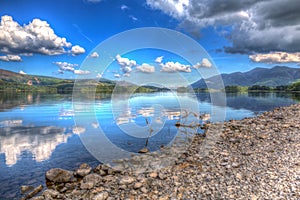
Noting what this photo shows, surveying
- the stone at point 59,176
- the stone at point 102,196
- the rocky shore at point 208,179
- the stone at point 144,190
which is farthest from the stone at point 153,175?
the stone at point 59,176

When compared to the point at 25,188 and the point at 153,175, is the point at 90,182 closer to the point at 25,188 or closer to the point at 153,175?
→ the point at 153,175

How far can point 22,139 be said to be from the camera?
20500 mm

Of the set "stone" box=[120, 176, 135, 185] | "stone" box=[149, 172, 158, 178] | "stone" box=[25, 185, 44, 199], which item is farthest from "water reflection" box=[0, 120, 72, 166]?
"stone" box=[149, 172, 158, 178]

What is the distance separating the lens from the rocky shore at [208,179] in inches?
320

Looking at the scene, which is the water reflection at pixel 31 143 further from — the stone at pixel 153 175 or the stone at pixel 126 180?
the stone at pixel 153 175

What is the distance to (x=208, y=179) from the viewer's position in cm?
920

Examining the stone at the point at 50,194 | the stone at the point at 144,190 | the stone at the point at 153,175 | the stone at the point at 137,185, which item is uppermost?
the stone at the point at 153,175

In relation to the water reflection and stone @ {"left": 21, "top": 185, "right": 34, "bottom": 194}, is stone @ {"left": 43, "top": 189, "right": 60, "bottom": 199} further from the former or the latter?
the water reflection

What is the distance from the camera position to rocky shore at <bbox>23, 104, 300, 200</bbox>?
26.6 feet

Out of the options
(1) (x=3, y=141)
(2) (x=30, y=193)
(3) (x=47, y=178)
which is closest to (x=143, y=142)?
(3) (x=47, y=178)

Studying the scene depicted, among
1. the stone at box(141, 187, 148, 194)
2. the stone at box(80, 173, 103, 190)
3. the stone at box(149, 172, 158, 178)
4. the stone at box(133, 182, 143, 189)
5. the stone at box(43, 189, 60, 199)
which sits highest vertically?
the stone at box(149, 172, 158, 178)

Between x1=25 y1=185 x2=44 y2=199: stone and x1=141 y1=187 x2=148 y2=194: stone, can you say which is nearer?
x1=141 y1=187 x2=148 y2=194: stone

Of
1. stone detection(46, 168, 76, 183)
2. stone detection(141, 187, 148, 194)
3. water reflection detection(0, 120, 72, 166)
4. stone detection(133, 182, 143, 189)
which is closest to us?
stone detection(141, 187, 148, 194)

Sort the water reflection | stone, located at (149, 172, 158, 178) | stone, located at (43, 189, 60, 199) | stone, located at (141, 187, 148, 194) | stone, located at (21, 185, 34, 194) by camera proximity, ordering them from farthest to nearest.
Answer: the water reflection → stone, located at (21, 185, 34, 194) → stone, located at (149, 172, 158, 178) → stone, located at (43, 189, 60, 199) → stone, located at (141, 187, 148, 194)
